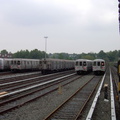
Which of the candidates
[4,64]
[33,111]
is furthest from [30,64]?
[33,111]

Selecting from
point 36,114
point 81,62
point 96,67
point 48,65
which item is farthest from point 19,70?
point 36,114

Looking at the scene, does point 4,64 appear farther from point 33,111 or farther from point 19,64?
point 33,111

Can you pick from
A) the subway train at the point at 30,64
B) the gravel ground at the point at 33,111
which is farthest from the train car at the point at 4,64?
the gravel ground at the point at 33,111

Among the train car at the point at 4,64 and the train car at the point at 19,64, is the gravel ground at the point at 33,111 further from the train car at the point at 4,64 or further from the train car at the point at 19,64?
the train car at the point at 4,64

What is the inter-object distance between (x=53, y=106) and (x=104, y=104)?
9.92 feet

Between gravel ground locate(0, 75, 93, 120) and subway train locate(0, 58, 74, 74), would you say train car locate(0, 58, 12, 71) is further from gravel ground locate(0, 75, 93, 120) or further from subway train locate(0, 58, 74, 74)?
gravel ground locate(0, 75, 93, 120)

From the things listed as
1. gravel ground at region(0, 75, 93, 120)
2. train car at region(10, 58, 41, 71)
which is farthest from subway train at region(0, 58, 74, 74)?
gravel ground at region(0, 75, 93, 120)

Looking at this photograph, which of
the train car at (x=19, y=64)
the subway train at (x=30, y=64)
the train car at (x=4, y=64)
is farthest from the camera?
the train car at (x=4, y=64)

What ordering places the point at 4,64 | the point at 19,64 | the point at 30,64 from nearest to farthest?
1. the point at 19,64
2. the point at 4,64
3. the point at 30,64

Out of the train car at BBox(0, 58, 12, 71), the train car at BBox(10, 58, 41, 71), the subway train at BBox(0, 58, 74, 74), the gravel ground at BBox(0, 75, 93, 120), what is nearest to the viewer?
the gravel ground at BBox(0, 75, 93, 120)

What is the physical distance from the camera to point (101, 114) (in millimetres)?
10070

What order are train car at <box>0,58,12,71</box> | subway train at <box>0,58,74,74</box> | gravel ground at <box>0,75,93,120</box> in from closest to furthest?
gravel ground at <box>0,75,93,120</box> → subway train at <box>0,58,74,74</box> → train car at <box>0,58,12,71</box>

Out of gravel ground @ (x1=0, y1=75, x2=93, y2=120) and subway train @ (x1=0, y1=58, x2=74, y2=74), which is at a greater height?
subway train @ (x1=0, y1=58, x2=74, y2=74)

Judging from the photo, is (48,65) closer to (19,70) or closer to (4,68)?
(19,70)
